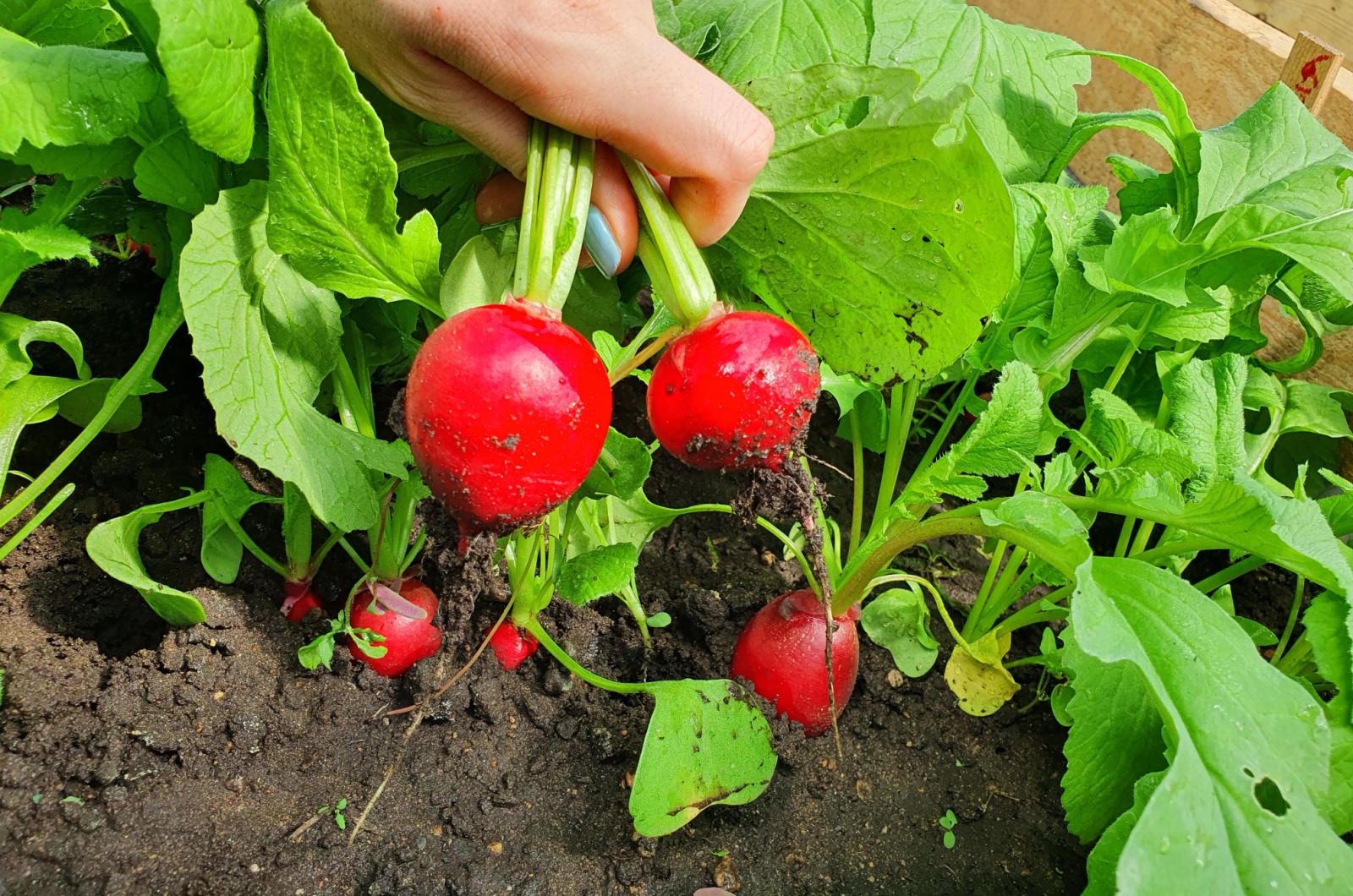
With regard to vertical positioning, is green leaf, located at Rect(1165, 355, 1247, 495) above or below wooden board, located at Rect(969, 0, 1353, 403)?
below

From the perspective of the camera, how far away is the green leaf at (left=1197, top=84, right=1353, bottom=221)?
125 cm

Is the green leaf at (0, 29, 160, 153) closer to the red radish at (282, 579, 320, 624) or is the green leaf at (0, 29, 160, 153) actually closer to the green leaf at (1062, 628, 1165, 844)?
the red radish at (282, 579, 320, 624)

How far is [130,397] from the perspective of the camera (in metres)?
1.23

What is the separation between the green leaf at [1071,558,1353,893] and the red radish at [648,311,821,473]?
1.04 feet

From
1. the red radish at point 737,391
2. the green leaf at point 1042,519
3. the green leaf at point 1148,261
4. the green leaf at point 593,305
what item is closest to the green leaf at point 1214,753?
the green leaf at point 1042,519

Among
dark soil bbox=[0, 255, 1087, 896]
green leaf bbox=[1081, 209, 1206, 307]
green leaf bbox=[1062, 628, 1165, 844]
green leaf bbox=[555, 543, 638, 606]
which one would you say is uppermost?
green leaf bbox=[1081, 209, 1206, 307]

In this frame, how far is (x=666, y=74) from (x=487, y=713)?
79 centimetres

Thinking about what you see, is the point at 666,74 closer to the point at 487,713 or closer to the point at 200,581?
the point at 487,713

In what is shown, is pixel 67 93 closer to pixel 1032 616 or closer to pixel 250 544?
pixel 250 544

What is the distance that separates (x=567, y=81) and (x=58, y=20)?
0.74 m

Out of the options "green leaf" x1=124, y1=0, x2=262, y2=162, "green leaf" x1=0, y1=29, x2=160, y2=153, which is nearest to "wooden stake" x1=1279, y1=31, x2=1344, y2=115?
"green leaf" x1=124, y1=0, x2=262, y2=162

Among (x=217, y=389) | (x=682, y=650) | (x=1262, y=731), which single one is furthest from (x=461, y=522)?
(x=1262, y=731)

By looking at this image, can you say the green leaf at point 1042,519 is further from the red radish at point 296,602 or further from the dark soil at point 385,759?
the red radish at point 296,602

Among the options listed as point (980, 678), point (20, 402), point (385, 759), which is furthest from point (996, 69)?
point (20, 402)
